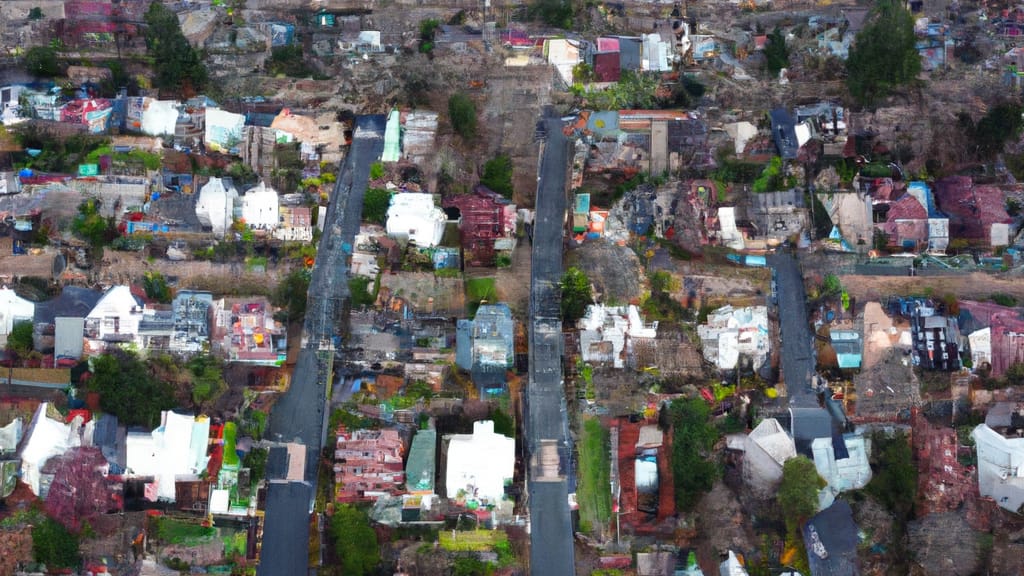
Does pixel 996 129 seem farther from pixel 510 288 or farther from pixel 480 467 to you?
pixel 480 467

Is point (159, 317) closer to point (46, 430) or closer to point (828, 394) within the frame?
point (46, 430)

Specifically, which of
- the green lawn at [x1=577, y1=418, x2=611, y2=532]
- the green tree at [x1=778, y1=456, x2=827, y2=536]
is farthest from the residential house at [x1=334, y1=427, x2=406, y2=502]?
the green tree at [x1=778, y1=456, x2=827, y2=536]

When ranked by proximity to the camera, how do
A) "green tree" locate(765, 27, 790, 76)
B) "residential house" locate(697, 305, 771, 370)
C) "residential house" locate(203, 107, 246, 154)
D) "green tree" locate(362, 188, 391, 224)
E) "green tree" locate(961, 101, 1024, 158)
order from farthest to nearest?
"green tree" locate(765, 27, 790, 76) < "residential house" locate(203, 107, 246, 154) < "green tree" locate(961, 101, 1024, 158) < "green tree" locate(362, 188, 391, 224) < "residential house" locate(697, 305, 771, 370)

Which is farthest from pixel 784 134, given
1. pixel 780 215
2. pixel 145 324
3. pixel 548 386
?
pixel 145 324

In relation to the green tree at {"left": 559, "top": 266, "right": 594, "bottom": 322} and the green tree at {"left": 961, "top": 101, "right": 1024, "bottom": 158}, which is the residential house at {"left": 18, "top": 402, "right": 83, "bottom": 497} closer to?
the green tree at {"left": 559, "top": 266, "right": 594, "bottom": 322}

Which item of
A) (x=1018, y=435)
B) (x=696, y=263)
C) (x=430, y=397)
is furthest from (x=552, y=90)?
(x=1018, y=435)
